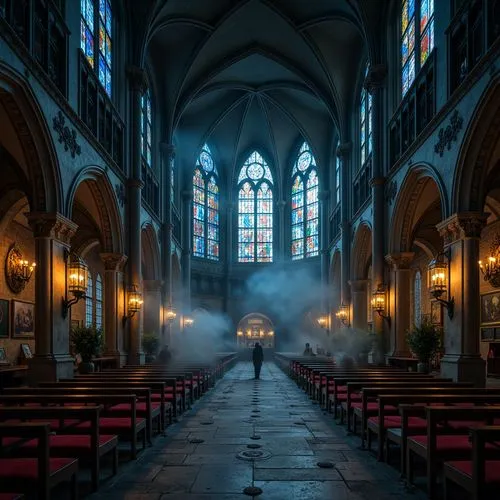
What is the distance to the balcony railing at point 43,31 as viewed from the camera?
11.3m

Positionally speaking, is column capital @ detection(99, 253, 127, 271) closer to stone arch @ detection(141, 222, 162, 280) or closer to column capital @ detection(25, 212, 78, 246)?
column capital @ detection(25, 212, 78, 246)

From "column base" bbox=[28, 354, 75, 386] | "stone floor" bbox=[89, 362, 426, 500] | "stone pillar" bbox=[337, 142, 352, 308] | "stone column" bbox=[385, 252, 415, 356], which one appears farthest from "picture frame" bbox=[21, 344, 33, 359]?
"stone pillar" bbox=[337, 142, 352, 308]

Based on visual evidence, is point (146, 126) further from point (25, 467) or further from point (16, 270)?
point (25, 467)

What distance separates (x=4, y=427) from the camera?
5.04m

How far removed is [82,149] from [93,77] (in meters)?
2.88

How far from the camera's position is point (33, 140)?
481 inches

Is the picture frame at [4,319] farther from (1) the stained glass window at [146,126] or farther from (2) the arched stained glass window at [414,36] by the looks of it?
(2) the arched stained glass window at [414,36]

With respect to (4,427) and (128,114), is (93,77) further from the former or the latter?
(4,427)

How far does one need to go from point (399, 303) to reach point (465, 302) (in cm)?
606

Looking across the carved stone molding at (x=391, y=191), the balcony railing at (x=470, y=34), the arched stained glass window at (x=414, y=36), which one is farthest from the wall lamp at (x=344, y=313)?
the balcony railing at (x=470, y=34)

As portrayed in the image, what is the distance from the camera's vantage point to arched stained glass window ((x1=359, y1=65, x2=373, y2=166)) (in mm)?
24594

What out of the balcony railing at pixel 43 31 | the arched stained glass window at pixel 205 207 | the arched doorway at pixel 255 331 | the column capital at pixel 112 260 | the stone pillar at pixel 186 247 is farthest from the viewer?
the arched doorway at pixel 255 331

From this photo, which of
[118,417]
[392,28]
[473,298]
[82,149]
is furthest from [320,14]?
[118,417]

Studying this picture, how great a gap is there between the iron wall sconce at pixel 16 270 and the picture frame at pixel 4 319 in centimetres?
60
